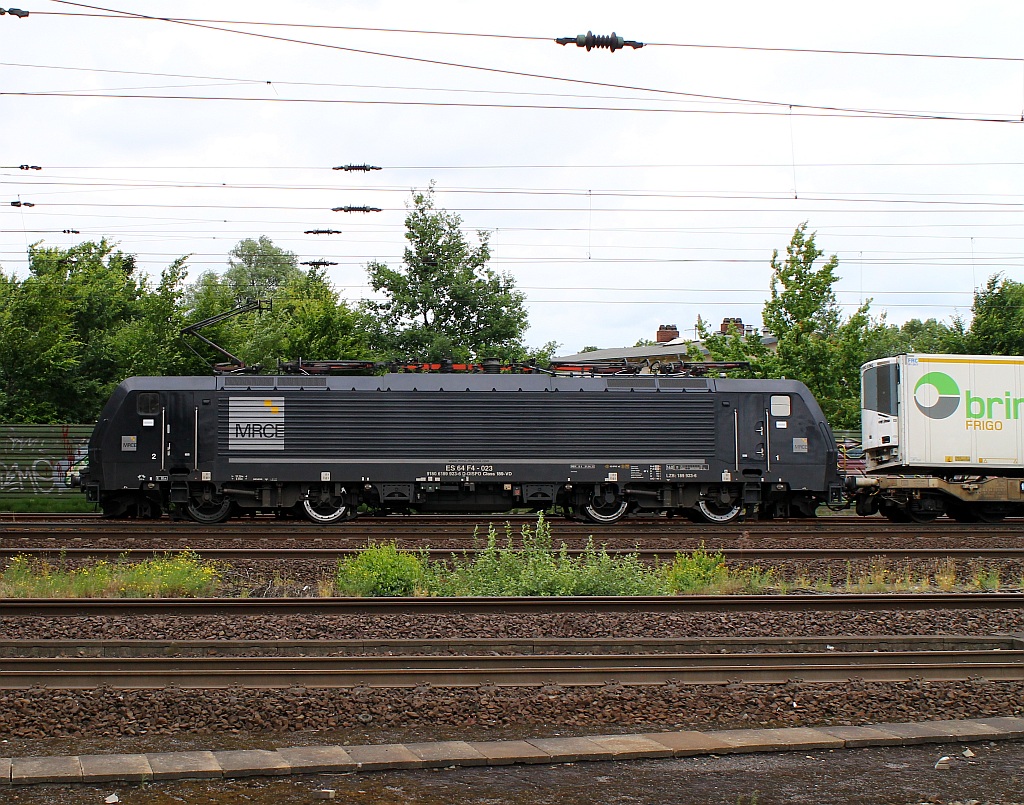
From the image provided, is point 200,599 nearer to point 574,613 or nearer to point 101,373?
point 574,613

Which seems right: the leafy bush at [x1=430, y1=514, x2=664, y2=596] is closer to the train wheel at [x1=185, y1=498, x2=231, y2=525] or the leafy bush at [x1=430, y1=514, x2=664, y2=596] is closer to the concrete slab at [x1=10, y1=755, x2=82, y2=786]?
the concrete slab at [x1=10, y1=755, x2=82, y2=786]

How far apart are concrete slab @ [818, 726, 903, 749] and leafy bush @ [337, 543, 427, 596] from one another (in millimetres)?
6583

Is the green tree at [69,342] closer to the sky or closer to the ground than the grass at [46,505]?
closer to the sky

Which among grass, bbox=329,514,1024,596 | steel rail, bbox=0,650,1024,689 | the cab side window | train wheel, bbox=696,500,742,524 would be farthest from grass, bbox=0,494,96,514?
steel rail, bbox=0,650,1024,689

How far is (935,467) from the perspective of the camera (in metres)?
21.7

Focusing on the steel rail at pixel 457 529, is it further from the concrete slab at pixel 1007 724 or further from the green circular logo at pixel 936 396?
the concrete slab at pixel 1007 724

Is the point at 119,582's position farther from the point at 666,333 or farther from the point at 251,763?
the point at 666,333

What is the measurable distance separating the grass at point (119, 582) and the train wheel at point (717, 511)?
457 inches

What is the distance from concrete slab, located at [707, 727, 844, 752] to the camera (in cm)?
645

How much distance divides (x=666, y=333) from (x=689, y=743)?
6528cm

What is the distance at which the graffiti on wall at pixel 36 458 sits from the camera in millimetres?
26188

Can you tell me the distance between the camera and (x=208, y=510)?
69.4 ft

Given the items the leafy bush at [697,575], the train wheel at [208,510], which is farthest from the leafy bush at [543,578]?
the train wheel at [208,510]

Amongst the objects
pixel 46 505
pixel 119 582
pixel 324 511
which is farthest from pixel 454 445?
pixel 46 505
